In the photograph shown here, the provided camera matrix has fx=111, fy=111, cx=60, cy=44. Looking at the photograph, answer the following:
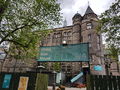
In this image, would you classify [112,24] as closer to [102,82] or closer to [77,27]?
[102,82]

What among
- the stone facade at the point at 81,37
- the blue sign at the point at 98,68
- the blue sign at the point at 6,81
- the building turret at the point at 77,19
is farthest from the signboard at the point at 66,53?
the building turret at the point at 77,19

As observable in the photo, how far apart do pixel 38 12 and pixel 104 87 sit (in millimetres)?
9214

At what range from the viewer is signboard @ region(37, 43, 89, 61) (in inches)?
698

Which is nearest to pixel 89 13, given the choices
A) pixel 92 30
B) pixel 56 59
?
pixel 92 30

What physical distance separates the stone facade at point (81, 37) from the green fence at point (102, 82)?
18800 mm

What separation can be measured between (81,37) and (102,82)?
1035 inches

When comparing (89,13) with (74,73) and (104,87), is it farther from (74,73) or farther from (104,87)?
(104,87)

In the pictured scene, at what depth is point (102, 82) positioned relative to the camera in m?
8.81

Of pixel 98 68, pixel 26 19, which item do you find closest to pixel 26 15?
pixel 26 19

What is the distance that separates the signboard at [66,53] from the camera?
1773cm

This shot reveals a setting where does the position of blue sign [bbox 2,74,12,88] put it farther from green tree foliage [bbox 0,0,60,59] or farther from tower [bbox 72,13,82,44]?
tower [bbox 72,13,82,44]

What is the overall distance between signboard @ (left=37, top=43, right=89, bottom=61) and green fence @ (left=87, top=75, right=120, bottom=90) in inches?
311

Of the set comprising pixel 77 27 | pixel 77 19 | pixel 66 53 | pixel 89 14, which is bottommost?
pixel 66 53

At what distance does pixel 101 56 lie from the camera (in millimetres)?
30016
